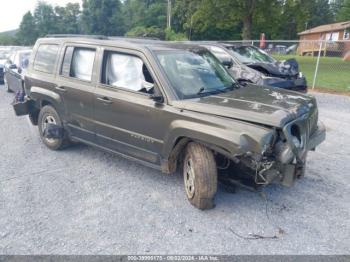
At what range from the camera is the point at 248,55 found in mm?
9031

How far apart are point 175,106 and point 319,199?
210 cm

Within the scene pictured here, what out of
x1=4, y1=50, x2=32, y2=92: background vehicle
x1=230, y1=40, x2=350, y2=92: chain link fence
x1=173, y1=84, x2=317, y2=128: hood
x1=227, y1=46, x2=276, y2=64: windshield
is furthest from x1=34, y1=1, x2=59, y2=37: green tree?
x1=173, y1=84, x2=317, y2=128: hood

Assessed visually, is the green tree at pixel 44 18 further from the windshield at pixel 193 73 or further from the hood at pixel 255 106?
the hood at pixel 255 106

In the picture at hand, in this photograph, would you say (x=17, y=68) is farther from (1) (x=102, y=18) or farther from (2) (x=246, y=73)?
(1) (x=102, y=18)

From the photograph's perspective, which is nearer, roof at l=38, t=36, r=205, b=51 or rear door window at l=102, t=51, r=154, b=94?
rear door window at l=102, t=51, r=154, b=94

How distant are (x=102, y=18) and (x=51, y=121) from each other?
207 feet

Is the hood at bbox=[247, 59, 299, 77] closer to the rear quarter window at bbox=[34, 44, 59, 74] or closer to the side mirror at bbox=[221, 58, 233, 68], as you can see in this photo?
the side mirror at bbox=[221, 58, 233, 68]

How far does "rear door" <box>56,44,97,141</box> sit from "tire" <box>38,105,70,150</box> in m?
0.34

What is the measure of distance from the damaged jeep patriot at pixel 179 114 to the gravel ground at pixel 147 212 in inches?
13.1

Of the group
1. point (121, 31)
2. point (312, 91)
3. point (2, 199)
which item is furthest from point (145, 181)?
point (121, 31)

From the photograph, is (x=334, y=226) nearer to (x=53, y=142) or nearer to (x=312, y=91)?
(x=53, y=142)

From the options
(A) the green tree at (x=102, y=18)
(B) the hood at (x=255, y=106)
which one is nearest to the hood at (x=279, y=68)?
(B) the hood at (x=255, y=106)

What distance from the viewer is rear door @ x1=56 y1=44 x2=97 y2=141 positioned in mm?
4613

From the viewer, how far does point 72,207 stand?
12.3 ft
